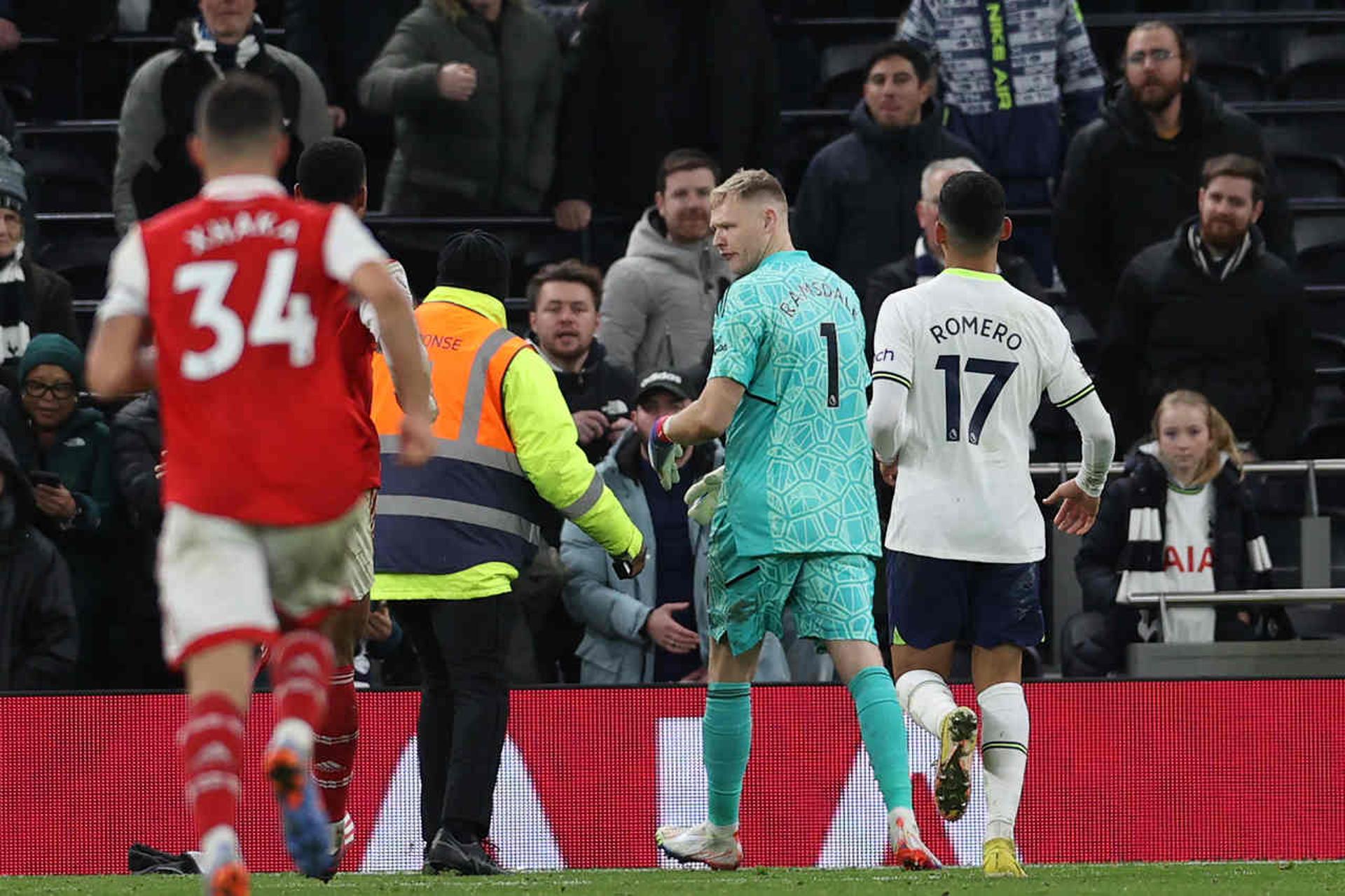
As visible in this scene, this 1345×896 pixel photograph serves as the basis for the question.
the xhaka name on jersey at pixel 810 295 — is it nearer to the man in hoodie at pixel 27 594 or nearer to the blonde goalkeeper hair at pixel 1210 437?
the blonde goalkeeper hair at pixel 1210 437

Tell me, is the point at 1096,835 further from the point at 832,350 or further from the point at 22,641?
the point at 22,641

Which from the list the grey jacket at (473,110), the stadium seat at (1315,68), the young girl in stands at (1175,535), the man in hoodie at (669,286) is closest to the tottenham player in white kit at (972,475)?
the young girl in stands at (1175,535)

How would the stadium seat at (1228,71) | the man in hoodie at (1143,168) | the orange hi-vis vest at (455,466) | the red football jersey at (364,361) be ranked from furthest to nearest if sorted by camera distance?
1. the stadium seat at (1228,71)
2. the man in hoodie at (1143,168)
3. the orange hi-vis vest at (455,466)
4. the red football jersey at (364,361)

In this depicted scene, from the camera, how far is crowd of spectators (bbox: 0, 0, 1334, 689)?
32.8 ft

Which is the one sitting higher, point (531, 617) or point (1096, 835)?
point (531, 617)

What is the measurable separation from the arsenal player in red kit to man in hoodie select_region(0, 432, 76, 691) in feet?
14.6

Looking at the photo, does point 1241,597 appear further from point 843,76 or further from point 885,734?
point 843,76

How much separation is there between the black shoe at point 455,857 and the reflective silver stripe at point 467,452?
3.96 feet

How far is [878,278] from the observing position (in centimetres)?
1084

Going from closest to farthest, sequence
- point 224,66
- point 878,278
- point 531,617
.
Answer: point 531,617, point 878,278, point 224,66

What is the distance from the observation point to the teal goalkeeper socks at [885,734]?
717 cm

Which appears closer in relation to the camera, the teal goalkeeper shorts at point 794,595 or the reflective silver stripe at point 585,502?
the teal goalkeeper shorts at point 794,595

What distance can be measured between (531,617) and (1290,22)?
7.32 meters

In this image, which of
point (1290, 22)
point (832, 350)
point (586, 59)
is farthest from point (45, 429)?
point (1290, 22)
